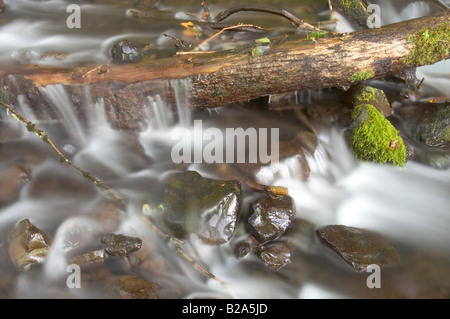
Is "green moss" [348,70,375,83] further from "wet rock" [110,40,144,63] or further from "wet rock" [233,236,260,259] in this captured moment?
"wet rock" [110,40,144,63]

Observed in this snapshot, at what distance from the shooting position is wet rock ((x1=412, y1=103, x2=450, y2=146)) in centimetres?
503

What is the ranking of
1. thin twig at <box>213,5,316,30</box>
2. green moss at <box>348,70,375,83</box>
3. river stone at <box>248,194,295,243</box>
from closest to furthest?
river stone at <box>248,194,295,243</box>
green moss at <box>348,70,375,83</box>
thin twig at <box>213,5,316,30</box>

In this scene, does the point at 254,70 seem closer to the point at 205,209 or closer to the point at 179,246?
the point at 205,209

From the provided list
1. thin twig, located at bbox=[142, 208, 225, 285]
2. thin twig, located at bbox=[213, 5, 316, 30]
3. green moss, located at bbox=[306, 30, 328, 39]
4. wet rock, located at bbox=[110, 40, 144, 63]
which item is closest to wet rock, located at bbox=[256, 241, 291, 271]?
thin twig, located at bbox=[142, 208, 225, 285]

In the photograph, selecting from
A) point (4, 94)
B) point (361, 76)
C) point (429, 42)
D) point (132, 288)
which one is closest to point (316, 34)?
point (361, 76)

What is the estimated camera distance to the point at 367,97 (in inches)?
201

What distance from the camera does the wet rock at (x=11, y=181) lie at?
437cm

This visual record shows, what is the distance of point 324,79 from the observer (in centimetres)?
471

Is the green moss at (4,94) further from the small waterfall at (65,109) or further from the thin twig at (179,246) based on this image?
the thin twig at (179,246)

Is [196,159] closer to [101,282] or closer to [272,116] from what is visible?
[272,116]

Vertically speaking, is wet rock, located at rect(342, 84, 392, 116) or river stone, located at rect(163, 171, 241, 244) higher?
wet rock, located at rect(342, 84, 392, 116)

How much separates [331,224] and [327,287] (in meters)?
0.78

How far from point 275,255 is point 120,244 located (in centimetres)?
163

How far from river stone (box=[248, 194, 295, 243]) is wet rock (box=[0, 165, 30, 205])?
2.79 m
